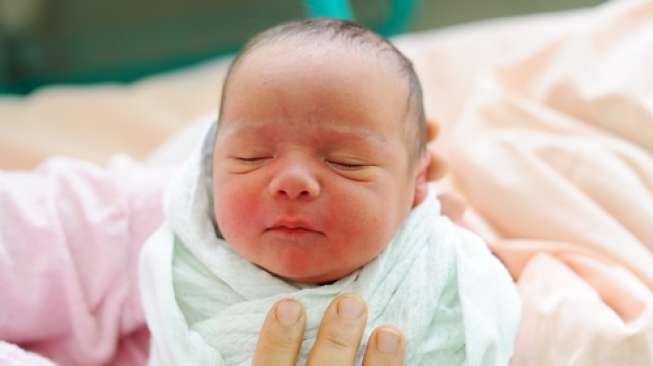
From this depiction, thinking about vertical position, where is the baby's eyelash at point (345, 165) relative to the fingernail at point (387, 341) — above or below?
above

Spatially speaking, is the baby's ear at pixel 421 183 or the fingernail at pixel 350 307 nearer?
the fingernail at pixel 350 307

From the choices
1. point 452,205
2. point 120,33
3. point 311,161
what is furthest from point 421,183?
point 120,33

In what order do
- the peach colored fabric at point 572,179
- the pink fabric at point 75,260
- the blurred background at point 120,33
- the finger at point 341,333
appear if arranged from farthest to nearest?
the blurred background at point 120,33, the pink fabric at point 75,260, the peach colored fabric at point 572,179, the finger at point 341,333

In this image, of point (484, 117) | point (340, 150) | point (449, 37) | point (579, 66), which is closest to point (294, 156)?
point (340, 150)

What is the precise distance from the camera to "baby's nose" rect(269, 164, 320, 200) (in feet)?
2.61

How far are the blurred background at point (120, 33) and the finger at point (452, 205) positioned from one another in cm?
95

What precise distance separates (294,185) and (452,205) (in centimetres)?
30

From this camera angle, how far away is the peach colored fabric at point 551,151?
0.94 m

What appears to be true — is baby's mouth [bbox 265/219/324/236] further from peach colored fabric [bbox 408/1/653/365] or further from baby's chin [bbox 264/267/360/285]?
peach colored fabric [bbox 408/1/653/365]

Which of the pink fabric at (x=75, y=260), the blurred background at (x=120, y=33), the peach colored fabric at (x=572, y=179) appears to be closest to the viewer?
the peach colored fabric at (x=572, y=179)

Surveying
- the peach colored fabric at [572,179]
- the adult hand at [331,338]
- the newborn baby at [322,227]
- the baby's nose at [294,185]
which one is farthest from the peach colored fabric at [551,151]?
the baby's nose at [294,185]

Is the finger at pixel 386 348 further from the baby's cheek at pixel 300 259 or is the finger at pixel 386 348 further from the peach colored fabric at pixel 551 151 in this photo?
the peach colored fabric at pixel 551 151

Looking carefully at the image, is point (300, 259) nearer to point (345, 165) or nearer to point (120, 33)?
point (345, 165)

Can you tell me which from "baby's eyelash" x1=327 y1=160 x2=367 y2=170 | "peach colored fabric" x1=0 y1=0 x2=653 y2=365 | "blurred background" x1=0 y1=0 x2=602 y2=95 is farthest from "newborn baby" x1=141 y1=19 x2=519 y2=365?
"blurred background" x1=0 y1=0 x2=602 y2=95
